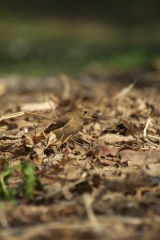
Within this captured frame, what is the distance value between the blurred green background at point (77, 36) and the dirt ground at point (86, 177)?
718 cm

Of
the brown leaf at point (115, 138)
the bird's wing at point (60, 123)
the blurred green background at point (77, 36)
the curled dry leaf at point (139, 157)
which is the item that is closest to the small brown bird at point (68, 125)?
the bird's wing at point (60, 123)

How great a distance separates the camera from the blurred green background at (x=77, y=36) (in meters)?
16.4

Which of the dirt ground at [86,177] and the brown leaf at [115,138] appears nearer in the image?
the dirt ground at [86,177]

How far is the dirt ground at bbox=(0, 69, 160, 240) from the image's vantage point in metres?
3.49

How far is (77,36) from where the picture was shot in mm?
23672

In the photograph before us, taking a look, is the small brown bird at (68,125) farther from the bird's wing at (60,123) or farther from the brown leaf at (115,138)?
the brown leaf at (115,138)

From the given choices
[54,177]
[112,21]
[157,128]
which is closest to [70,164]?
[54,177]

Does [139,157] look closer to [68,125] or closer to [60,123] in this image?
[68,125]

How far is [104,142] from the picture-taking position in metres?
5.62

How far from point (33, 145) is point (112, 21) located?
70.8 ft

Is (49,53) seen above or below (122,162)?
above

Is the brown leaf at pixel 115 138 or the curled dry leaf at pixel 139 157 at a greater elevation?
the brown leaf at pixel 115 138

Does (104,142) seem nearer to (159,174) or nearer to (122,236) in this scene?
(159,174)

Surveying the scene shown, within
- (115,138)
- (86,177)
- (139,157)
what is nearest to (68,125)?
(115,138)
